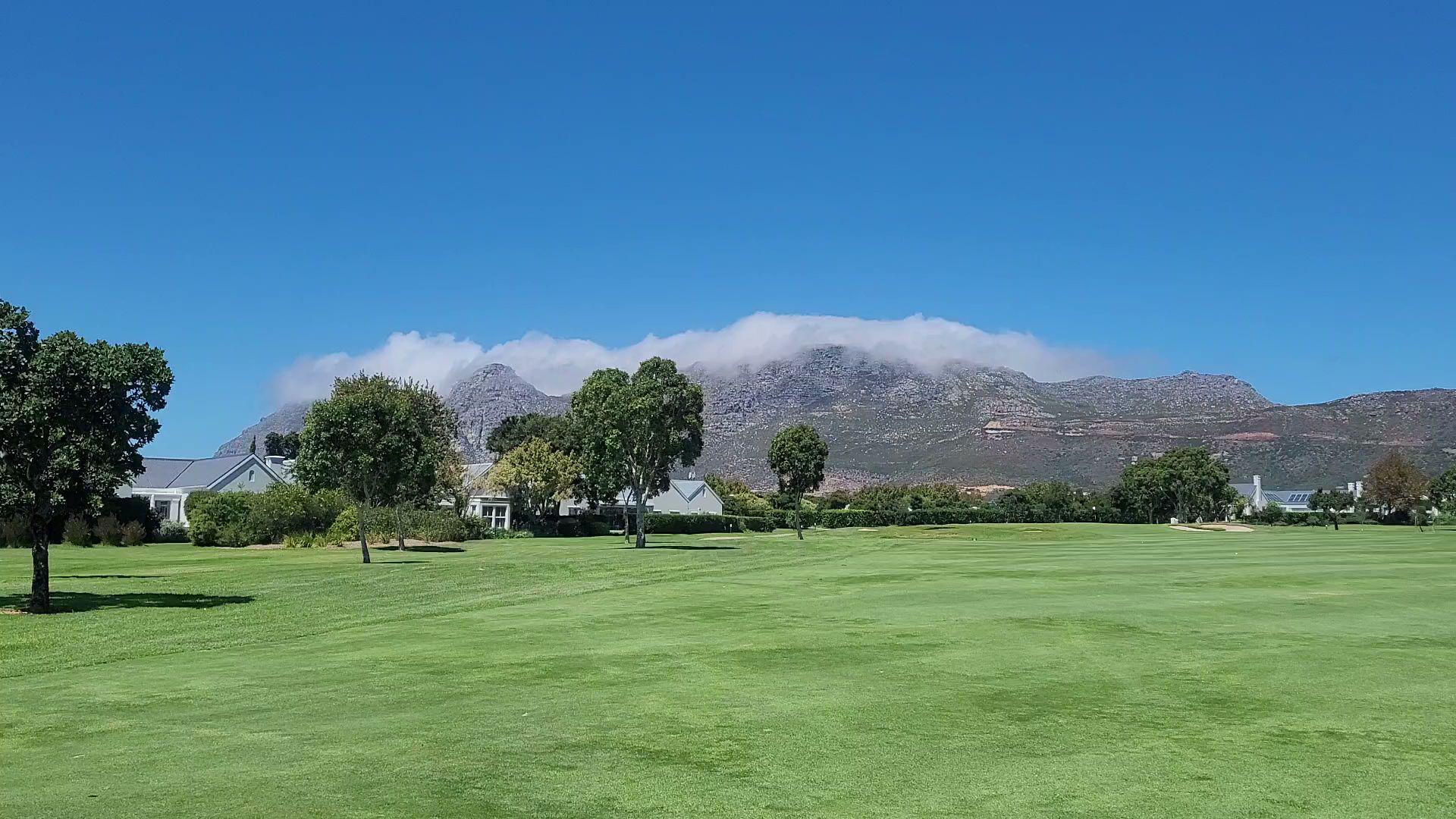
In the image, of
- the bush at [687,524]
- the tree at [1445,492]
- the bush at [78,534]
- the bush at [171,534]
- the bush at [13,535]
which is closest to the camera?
the bush at [13,535]

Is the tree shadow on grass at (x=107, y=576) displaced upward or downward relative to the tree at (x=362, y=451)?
downward

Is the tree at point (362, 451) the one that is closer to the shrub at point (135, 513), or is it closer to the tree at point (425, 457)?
the tree at point (425, 457)

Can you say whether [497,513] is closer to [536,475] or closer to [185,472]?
[536,475]

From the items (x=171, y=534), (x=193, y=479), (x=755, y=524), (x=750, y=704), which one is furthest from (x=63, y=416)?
(x=755, y=524)

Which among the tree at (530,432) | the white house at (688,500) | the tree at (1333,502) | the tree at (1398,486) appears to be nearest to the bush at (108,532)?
the tree at (530,432)

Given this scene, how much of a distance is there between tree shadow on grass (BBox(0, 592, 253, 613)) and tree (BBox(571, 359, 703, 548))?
35.9m

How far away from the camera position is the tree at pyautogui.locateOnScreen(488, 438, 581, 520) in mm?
89062

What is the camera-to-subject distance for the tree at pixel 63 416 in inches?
895

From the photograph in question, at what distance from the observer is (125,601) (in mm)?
26688

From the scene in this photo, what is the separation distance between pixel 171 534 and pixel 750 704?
7185 centimetres

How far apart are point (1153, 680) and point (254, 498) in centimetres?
6411

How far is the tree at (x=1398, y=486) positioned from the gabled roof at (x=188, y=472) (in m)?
105

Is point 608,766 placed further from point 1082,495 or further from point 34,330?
point 1082,495

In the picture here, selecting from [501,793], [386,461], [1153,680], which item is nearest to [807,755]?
[501,793]
